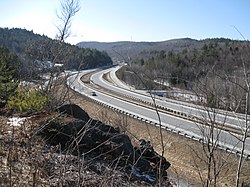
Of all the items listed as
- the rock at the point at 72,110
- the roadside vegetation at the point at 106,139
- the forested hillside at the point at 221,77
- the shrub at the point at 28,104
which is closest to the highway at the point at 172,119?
the roadside vegetation at the point at 106,139

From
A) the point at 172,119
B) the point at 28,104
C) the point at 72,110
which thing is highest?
the point at 28,104

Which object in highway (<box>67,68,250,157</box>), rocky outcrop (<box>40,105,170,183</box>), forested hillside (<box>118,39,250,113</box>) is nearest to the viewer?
forested hillside (<box>118,39,250,113</box>)

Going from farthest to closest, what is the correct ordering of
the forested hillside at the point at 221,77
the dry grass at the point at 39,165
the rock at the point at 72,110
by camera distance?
1. the rock at the point at 72,110
2. the forested hillside at the point at 221,77
3. the dry grass at the point at 39,165

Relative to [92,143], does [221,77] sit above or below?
above

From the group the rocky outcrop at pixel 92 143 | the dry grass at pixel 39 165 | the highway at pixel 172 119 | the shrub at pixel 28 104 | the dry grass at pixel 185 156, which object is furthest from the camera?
the highway at pixel 172 119

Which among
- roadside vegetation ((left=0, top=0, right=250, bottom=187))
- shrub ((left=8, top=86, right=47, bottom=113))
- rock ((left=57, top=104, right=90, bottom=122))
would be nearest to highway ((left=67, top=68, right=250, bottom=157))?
roadside vegetation ((left=0, top=0, right=250, bottom=187))

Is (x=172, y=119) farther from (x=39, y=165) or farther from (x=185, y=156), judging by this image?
(x=39, y=165)

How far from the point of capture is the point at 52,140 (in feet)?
29.6

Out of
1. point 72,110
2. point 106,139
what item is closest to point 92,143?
point 106,139

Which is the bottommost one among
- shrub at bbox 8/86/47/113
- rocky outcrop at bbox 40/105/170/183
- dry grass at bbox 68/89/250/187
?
dry grass at bbox 68/89/250/187

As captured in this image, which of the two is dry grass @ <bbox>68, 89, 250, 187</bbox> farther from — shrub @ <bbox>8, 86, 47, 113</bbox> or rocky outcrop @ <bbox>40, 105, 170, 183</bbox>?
rocky outcrop @ <bbox>40, 105, 170, 183</bbox>

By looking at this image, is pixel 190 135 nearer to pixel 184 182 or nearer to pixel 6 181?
pixel 184 182

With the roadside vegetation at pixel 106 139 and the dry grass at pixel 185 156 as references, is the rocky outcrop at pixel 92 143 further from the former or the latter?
the dry grass at pixel 185 156

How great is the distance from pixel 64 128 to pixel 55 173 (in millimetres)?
3455
